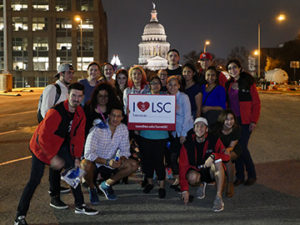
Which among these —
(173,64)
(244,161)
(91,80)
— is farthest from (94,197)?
(173,64)

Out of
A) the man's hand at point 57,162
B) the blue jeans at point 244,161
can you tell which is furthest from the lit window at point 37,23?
the man's hand at point 57,162

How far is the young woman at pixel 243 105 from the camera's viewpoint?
6.64 metres

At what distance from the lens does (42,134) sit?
467 cm

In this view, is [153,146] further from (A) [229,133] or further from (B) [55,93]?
(B) [55,93]

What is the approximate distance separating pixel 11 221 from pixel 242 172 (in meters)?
3.88

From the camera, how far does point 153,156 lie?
616cm

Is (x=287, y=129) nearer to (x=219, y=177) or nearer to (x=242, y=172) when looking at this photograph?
(x=242, y=172)

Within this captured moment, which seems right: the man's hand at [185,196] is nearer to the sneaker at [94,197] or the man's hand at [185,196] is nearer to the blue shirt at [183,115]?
the blue shirt at [183,115]

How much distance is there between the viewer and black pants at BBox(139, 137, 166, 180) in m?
6.12

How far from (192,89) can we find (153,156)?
4.47ft

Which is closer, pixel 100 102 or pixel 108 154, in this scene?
pixel 108 154

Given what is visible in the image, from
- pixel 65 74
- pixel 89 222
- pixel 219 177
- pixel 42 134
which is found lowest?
pixel 89 222

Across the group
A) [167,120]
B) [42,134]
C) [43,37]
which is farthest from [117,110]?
[43,37]

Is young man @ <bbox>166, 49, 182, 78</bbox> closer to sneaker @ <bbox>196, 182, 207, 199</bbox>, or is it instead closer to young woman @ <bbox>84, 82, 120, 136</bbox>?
young woman @ <bbox>84, 82, 120, 136</bbox>
